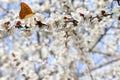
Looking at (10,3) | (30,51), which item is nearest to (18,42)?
(30,51)

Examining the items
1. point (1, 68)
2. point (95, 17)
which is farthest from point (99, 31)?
point (1, 68)

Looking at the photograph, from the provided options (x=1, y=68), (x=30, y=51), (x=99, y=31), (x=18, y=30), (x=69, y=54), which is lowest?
(x=1, y=68)

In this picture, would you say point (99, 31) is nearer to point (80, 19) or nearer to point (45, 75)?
point (45, 75)

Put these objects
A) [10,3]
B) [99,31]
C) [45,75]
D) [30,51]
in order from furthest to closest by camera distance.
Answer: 1. [10,3]
2. [30,51]
3. [45,75]
4. [99,31]

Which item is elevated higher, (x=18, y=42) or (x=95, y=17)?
(x=95, y=17)

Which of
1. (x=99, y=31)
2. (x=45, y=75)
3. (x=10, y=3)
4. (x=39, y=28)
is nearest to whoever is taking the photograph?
(x=39, y=28)

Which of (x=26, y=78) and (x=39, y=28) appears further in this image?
(x=26, y=78)

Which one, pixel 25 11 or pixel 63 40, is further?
pixel 63 40

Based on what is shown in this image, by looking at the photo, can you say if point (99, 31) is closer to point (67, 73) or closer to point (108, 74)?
point (67, 73)
